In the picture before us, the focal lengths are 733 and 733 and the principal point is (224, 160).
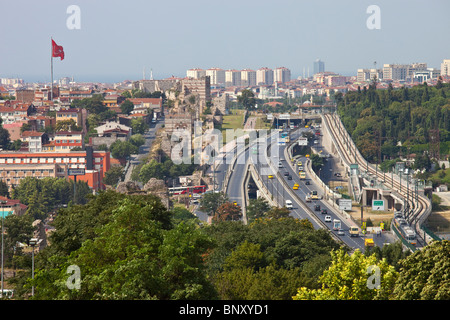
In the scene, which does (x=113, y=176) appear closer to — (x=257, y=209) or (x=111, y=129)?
(x=111, y=129)

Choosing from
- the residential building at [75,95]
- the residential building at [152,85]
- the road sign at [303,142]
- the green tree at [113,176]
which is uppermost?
the residential building at [152,85]

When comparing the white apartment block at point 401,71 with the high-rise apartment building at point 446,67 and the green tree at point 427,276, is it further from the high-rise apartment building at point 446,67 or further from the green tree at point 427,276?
the green tree at point 427,276

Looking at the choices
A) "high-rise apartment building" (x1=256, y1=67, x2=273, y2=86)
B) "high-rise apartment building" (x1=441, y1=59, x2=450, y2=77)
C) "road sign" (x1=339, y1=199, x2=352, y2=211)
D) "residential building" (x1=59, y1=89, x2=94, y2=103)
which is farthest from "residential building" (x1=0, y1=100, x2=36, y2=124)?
"high-rise apartment building" (x1=256, y1=67, x2=273, y2=86)

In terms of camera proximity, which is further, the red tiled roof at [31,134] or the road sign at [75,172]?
the red tiled roof at [31,134]

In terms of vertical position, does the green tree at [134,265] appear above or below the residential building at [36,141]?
above

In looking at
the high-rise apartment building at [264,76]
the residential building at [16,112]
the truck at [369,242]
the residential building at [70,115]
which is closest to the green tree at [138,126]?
the residential building at [70,115]

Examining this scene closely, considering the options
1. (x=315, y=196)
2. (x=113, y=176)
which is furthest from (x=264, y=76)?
(x=315, y=196)
